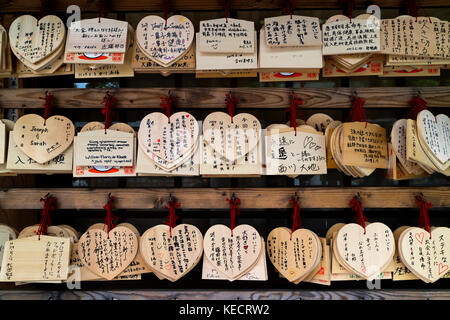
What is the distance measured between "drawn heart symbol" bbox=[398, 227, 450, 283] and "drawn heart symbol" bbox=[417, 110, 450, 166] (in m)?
0.36

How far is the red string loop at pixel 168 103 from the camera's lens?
Result: 1.89m

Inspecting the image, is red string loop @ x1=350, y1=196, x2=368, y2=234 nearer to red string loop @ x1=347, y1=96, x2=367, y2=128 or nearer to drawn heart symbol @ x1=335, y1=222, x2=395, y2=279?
drawn heart symbol @ x1=335, y1=222, x2=395, y2=279

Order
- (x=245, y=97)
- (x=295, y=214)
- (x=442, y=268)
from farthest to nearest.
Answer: (x=245, y=97)
(x=295, y=214)
(x=442, y=268)

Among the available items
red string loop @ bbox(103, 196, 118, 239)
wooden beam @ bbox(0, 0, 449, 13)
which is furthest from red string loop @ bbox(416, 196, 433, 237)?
red string loop @ bbox(103, 196, 118, 239)

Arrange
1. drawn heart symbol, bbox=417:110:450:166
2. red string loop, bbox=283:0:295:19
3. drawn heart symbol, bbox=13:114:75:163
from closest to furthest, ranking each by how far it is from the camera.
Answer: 1. drawn heart symbol, bbox=417:110:450:166
2. drawn heart symbol, bbox=13:114:75:163
3. red string loop, bbox=283:0:295:19

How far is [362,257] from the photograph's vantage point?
175 cm

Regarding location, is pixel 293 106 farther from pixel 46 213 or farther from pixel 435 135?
pixel 46 213

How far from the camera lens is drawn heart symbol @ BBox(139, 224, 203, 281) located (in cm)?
180

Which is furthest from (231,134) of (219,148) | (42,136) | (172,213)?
(42,136)

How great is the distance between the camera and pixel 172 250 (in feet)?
5.95

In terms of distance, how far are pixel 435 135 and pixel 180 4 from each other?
1588 mm

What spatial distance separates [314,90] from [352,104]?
0.75ft

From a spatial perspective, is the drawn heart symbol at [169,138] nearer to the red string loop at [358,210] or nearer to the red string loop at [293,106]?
the red string loop at [293,106]
